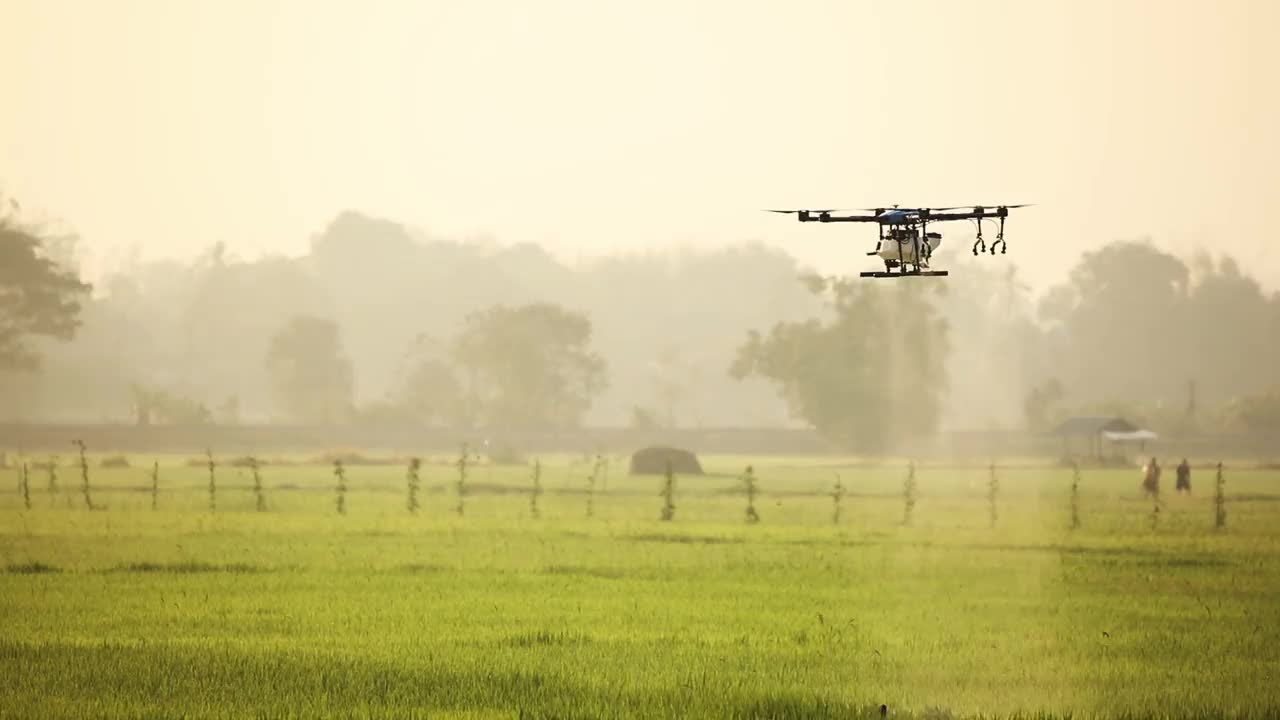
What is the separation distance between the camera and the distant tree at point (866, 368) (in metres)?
125

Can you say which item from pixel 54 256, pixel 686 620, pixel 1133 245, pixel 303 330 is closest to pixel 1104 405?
pixel 1133 245

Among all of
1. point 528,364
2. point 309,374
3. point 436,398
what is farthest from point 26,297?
A: point 528,364

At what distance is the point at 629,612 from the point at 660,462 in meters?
64.0

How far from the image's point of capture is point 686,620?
3291 cm

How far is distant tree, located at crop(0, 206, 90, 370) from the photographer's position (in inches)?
4688

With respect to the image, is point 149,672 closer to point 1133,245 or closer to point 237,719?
point 237,719

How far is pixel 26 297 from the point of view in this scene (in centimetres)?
12169

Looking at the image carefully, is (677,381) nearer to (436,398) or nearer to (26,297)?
(436,398)

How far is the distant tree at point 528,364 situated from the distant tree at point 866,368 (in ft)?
80.3

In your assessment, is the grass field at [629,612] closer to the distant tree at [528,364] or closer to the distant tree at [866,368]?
the distant tree at [866,368]

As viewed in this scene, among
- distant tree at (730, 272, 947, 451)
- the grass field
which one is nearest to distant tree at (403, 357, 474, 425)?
distant tree at (730, 272, 947, 451)

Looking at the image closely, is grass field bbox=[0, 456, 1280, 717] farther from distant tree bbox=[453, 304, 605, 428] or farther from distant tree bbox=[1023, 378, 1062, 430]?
distant tree bbox=[453, 304, 605, 428]

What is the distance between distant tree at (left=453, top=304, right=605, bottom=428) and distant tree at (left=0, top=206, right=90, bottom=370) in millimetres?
37638

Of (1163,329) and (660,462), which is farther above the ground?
(1163,329)
